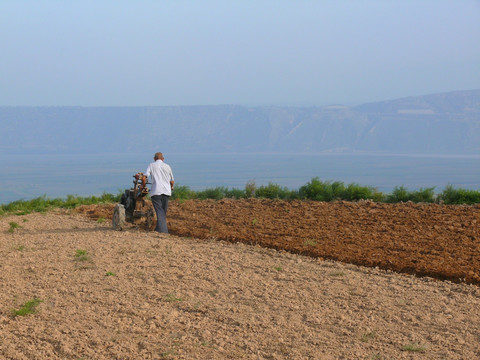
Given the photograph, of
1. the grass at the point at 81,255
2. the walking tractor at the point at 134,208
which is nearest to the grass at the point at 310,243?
the walking tractor at the point at 134,208

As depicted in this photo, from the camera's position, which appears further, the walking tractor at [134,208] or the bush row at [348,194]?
the bush row at [348,194]

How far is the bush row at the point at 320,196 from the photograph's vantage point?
758 inches

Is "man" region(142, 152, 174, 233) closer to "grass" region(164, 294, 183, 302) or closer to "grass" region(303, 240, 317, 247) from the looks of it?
"grass" region(303, 240, 317, 247)

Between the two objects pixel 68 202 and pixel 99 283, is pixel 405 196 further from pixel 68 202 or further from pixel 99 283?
pixel 99 283

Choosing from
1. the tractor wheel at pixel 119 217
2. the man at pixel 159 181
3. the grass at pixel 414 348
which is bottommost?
the grass at pixel 414 348

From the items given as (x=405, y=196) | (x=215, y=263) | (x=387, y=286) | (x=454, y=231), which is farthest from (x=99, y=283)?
(x=405, y=196)

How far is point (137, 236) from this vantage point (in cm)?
1301

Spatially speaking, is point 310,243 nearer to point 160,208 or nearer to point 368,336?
point 160,208

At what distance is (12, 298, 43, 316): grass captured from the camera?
24.6ft

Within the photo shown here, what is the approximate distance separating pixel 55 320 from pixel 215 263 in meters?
3.40

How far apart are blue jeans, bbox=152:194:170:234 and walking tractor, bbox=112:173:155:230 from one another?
1.46 ft

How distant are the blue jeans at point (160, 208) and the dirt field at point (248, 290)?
13.7 inches

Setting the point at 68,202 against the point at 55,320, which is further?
the point at 68,202

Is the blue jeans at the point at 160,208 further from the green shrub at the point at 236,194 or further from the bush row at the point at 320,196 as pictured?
the green shrub at the point at 236,194
